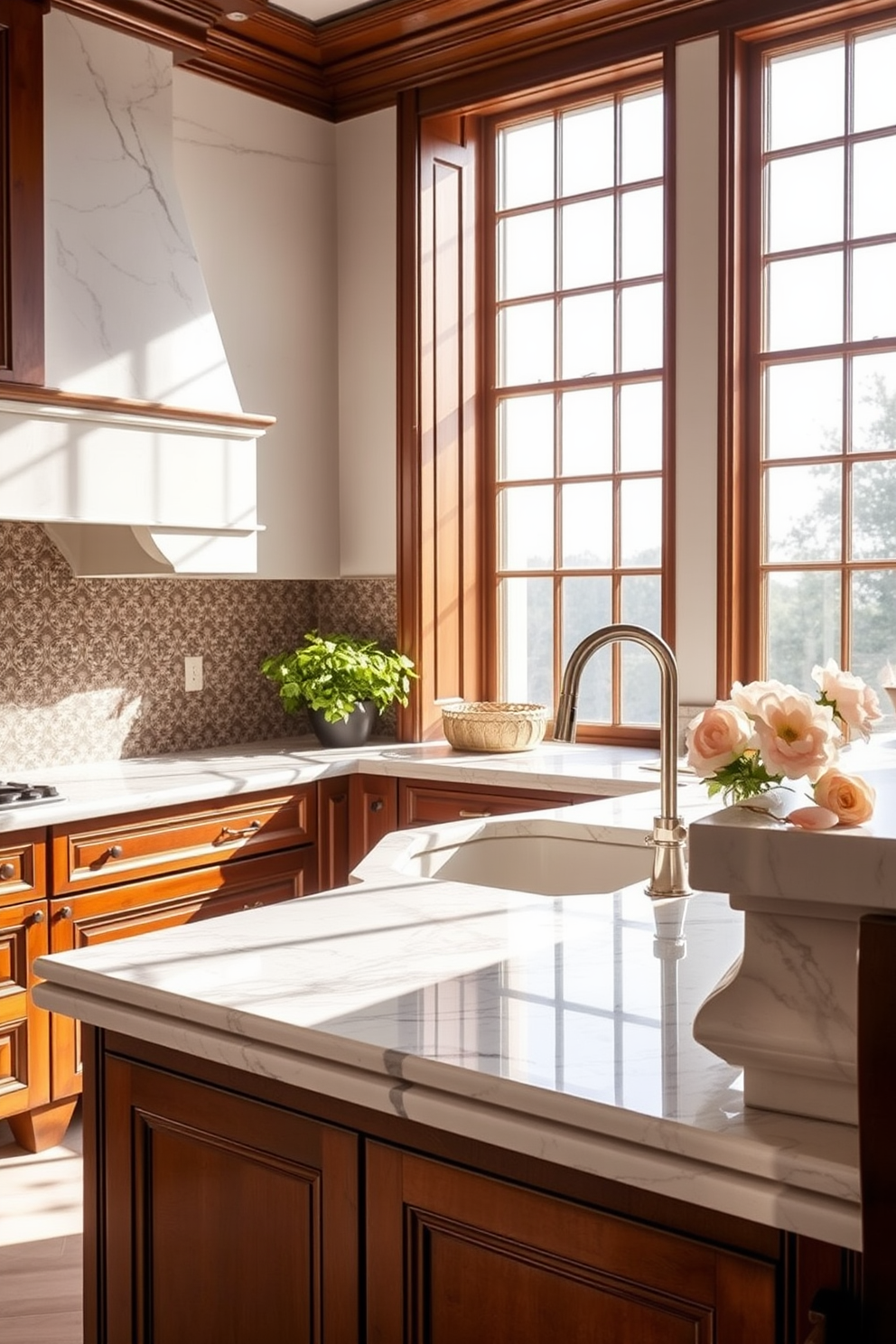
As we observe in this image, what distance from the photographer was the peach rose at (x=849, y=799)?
3.55 ft

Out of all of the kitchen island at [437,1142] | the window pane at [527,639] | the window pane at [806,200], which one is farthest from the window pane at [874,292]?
the kitchen island at [437,1142]

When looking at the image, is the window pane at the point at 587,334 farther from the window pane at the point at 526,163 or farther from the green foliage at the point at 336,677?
the green foliage at the point at 336,677

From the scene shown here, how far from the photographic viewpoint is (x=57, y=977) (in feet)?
5.24

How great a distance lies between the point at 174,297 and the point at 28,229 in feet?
1.61

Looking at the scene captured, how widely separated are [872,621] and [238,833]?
1.84 meters

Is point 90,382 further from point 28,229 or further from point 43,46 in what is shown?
point 43,46

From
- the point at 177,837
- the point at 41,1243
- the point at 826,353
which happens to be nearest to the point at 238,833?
the point at 177,837

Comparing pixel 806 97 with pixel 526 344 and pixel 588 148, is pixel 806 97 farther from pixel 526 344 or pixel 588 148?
pixel 526 344

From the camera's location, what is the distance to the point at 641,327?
13.6ft

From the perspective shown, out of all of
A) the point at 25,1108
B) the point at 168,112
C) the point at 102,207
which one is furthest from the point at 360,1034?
the point at 168,112

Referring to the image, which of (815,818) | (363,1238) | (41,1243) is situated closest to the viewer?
(815,818)

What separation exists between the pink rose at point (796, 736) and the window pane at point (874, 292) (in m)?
2.65

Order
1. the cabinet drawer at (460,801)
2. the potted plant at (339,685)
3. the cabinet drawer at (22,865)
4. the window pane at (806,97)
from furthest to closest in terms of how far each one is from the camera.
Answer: the potted plant at (339,685), the window pane at (806,97), the cabinet drawer at (460,801), the cabinet drawer at (22,865)

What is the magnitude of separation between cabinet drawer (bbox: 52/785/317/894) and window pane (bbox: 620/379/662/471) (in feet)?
4.66
